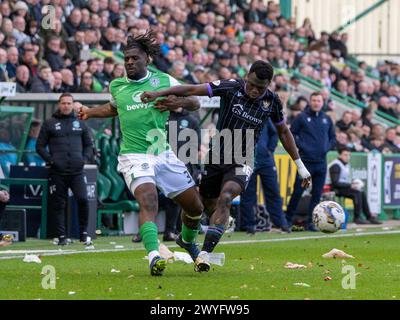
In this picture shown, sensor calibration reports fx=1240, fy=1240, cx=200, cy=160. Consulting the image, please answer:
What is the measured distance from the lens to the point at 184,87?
12.4 metres

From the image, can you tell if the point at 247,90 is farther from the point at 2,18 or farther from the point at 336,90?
the point at 336,90

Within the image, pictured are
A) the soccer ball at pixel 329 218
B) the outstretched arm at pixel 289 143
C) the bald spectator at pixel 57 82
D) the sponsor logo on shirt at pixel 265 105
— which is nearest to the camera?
the sponsor logo on shirt at pixel 265 105

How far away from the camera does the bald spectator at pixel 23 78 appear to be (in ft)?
68.6

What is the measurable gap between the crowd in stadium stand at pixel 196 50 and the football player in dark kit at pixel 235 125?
7.98 meters

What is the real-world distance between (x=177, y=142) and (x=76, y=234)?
212cm

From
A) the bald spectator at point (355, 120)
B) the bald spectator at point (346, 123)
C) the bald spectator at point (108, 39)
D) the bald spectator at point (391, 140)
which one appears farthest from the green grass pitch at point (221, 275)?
the bald spectator at point (355, 120)

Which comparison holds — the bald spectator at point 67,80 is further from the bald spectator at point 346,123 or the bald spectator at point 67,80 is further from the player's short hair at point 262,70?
the player's short hair at point 262,70

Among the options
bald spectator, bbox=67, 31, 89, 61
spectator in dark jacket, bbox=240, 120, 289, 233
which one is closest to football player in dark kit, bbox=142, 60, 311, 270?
spectator in dark jacket, bbox=240, 120, 289, 233

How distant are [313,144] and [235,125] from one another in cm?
895

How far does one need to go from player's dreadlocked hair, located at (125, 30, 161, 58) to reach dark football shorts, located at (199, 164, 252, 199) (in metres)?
1.43

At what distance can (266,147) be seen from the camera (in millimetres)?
21297

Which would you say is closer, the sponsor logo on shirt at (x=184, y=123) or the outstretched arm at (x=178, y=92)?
the outstretched arm at (x=178, y=92)

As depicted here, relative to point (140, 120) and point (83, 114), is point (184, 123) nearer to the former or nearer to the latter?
point (83, 114)

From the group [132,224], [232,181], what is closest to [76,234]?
[132,224]
